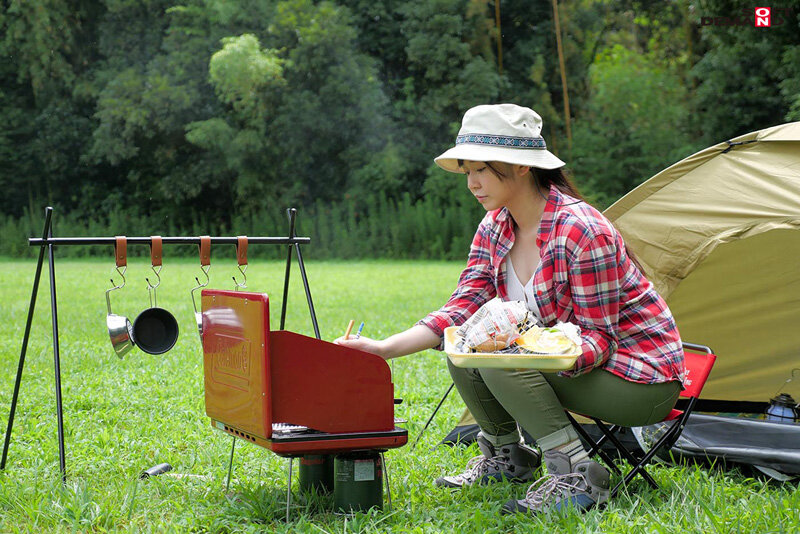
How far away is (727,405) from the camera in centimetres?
377

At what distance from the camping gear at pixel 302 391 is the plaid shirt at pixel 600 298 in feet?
1.75

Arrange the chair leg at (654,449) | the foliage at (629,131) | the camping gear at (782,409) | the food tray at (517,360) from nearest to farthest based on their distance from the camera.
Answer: the food tray at (517,360) < the chair leg at (654,449) < the camping gear at (782,409) < the foliage at (629,131)

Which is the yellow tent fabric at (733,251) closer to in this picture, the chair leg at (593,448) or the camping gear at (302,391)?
the chair leg at (593,448)

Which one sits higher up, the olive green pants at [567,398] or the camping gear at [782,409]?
the olive green pants at [567,398]

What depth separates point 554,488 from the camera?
2.54 m

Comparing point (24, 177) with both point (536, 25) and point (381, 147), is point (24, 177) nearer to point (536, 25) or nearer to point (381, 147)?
point (381, 147)

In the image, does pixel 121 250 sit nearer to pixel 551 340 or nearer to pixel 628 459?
pixel 551 340

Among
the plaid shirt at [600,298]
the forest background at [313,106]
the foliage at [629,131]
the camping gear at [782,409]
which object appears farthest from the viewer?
the forest background at [313,106]

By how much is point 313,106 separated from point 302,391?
17410 millimetres

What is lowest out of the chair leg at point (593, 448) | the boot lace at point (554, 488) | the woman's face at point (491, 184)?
the boot lace at point (554, 488)

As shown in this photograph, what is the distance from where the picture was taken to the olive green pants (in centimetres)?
253

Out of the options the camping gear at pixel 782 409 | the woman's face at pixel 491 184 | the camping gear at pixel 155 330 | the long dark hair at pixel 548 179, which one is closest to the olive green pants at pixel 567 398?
the long dark hair at pixel 548 179

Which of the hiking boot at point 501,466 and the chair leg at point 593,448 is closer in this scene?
the chair leg at point 593,448

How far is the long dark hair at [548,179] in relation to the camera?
8.61 feet
